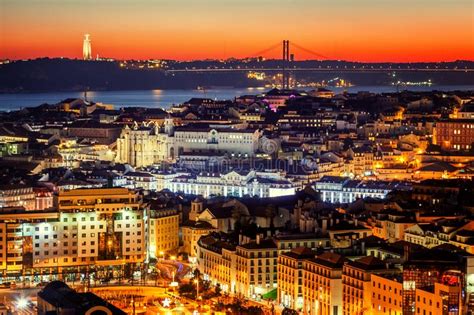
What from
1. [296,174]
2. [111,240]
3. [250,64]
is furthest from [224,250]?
[250,64]

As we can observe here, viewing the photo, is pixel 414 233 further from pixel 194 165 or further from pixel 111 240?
pixel 194 165

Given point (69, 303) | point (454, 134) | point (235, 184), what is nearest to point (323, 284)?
point (69, 303)

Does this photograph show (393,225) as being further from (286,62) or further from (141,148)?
(286,62)

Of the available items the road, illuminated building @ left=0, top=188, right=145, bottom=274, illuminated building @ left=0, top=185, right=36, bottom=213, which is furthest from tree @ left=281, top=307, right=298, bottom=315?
illuminated building @ left=0, top=185, right=36, bottom=213

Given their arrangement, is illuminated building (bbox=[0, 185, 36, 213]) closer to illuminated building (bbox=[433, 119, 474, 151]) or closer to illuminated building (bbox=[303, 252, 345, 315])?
illuminated building (bbox=[303, 252, 345, 315])

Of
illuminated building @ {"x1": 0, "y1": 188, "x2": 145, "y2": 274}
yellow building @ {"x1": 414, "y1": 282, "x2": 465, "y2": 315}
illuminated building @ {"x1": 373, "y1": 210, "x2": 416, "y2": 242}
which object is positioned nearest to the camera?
yellow building @ {"x1": 414, "y1": 282, "x2": 465, "y2": 315}
